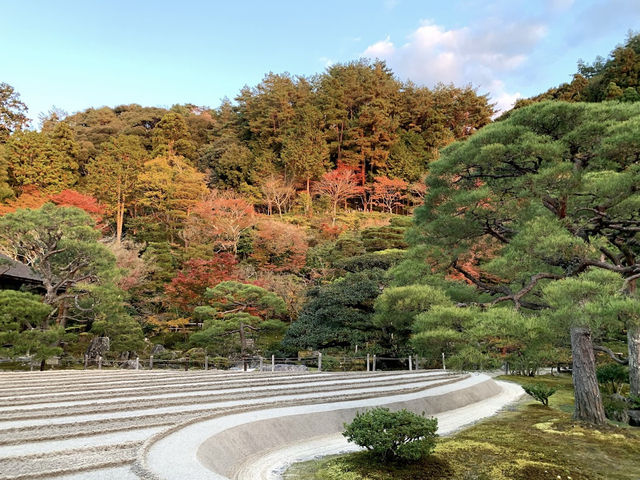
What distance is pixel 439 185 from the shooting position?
8.03m

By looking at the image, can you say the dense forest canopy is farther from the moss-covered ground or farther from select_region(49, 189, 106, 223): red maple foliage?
the moss-covered ground

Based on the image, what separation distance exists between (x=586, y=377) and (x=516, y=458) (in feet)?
8.39

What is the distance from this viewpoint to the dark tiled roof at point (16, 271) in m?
15.5

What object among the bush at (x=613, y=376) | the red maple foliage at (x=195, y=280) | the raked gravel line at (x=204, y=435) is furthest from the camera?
the red maple foliage at (x=195, y=280)

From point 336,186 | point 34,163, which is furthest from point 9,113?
point 336,186

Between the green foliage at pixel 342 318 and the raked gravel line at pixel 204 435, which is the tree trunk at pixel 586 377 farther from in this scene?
the green foliage at pixel 342 318

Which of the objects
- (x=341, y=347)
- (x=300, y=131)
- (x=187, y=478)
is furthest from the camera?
(x=300, y=131)

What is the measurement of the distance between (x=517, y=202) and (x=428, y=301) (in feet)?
7.28

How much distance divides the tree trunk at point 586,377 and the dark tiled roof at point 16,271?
59.4 feet

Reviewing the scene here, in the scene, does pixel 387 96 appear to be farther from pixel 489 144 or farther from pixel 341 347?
pixel 489 144

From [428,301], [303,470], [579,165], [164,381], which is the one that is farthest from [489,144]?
[164,381]

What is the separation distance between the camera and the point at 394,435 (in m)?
4.93

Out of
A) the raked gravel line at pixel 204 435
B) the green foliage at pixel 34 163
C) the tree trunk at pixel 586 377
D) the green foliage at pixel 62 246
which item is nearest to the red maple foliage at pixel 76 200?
the green foliage at pixel 34 163

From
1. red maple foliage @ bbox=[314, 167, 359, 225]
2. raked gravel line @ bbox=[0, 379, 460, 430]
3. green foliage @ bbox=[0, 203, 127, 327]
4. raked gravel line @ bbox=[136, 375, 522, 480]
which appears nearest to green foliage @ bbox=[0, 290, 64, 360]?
green foliage @ bbox=[0, 203, 127, 327]
